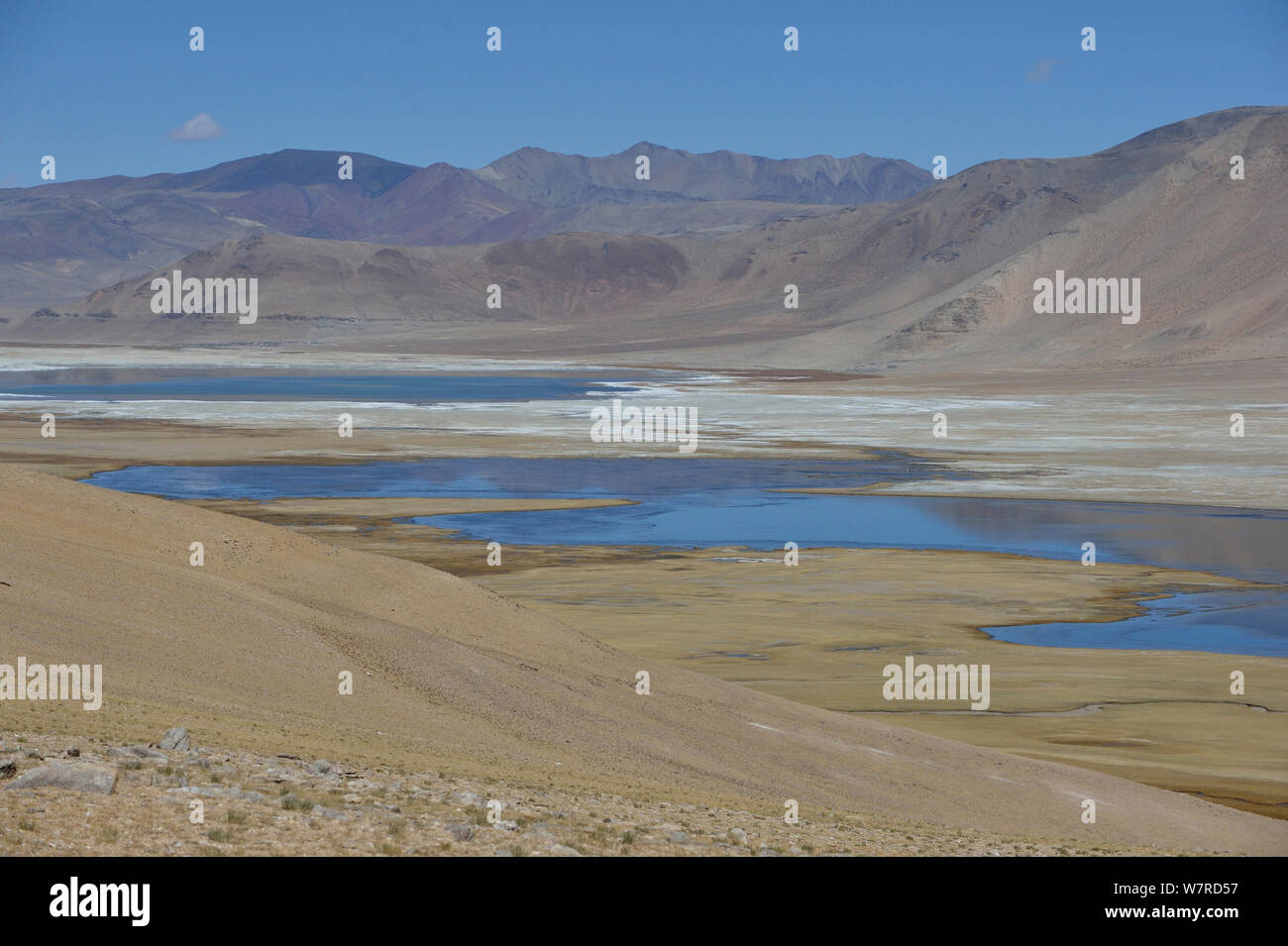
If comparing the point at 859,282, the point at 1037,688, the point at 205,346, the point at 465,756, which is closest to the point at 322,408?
the point at 1037,688

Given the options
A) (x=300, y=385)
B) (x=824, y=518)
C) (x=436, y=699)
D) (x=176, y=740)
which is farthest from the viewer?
(x=300, y=385)

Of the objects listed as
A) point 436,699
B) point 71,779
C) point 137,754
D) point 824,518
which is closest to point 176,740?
point 137,754

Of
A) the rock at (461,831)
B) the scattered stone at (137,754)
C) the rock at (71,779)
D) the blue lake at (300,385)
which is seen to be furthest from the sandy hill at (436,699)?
the blue lake at (300,385)

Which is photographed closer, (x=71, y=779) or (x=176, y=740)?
(x=71, y=779)

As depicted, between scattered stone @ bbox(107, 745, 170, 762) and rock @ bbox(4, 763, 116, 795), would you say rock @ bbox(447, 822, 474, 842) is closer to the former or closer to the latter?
rock @ bbox(4, 763, 116, 795)

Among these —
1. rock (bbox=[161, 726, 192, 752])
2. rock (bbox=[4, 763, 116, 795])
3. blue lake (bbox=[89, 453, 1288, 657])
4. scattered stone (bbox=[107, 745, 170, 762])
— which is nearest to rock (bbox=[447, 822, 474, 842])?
rock (bbox=[4, 763, 116, 795])

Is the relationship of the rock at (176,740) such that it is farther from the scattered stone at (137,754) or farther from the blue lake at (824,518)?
the blue lake at (824,518)

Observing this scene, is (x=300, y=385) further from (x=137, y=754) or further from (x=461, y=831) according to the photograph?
(x=461, y=831)
